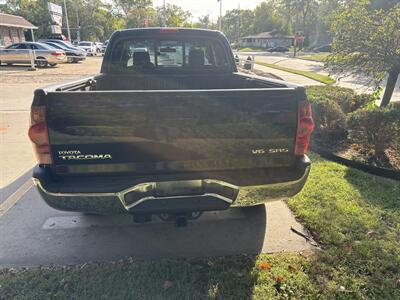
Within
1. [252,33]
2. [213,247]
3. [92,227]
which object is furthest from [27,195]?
A: [252,33]

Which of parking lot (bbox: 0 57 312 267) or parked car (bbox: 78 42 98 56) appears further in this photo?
parked car (bbox: 78 42 98 56)

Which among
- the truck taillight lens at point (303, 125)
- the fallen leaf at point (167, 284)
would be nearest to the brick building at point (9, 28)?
the fallen leaf at point (167, 284)

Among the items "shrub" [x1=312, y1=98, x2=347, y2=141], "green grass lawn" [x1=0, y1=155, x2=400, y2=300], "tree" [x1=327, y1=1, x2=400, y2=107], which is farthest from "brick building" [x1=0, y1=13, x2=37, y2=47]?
"green grass lawn" [x1=0, y1=155, x2=400, y2=300]

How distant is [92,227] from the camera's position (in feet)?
11.1

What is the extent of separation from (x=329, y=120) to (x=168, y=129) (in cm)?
445

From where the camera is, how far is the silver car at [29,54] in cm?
2098

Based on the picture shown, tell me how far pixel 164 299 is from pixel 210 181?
0.97 metres

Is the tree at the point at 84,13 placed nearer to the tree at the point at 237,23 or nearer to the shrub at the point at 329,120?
→ the tree at the point at 237,23

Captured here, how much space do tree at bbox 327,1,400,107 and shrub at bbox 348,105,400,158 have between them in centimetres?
151

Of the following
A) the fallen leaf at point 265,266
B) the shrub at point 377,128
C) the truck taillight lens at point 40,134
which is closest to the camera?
the truck taillight lens at point 40,134

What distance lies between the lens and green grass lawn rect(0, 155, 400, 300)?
8.00 feet

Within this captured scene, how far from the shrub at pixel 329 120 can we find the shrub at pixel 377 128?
699mm

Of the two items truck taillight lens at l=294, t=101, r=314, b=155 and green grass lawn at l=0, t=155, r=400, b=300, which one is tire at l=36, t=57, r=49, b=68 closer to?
green grass lawn at l=0, t=155, r=400, b=300

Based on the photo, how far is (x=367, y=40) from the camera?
5.80m
